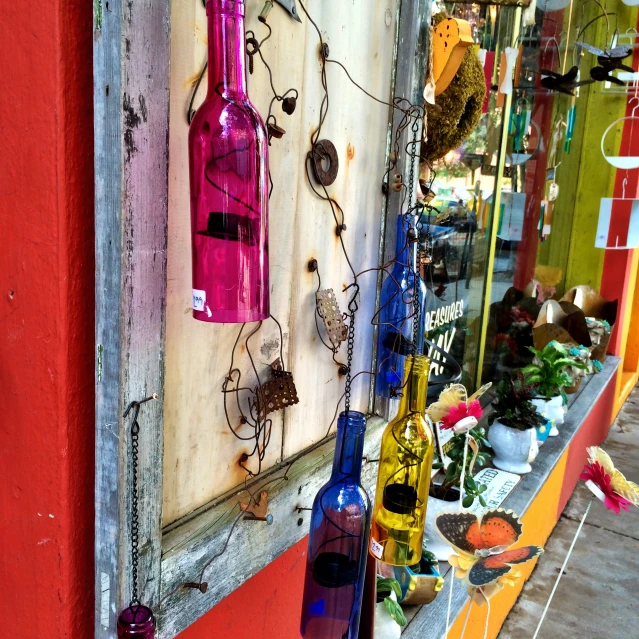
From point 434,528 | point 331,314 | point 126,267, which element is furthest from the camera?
point 434,528

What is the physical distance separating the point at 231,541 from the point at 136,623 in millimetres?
216

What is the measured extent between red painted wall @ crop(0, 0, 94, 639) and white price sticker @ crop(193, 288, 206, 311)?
12cm

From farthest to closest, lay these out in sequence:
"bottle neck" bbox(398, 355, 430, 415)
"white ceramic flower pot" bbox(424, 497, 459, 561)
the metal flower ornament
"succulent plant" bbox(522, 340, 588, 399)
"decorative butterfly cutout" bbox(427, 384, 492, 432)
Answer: "succulent plant" bbox(522, 340, 588, 399) → "white ceramic flower pot" bbox(424, 497, 459, 561) → "decorative butterfly cutout" bbox(427, 384, 492, 432) → the metal flower ornament → "bottle neck" bbox(398, 355, 430, 415)

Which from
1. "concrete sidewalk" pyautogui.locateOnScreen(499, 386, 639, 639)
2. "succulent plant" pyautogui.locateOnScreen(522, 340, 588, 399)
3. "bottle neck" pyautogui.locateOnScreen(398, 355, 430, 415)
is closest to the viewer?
"bottle neck" pyautogui.locateOnScreen(398, 355, 430, 415)

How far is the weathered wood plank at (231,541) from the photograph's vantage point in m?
0.80

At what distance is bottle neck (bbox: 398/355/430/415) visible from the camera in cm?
103

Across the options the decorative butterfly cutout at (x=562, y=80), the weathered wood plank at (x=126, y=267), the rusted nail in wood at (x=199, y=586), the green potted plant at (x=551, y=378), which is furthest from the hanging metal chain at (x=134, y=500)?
the decorative butterfly cutout at (x=562, y=80)

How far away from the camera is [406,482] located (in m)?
1.21

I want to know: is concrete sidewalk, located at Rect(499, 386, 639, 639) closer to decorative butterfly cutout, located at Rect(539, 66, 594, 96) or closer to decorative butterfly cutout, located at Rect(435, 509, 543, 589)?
decorative butterfly cutout, located at Rect(435, 509, 543, 589)

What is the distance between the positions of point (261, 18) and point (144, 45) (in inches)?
9.8

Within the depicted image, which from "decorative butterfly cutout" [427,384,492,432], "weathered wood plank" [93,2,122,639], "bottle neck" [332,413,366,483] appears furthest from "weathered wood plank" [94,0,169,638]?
"decorative butterfly cutout" [427,384,492,432]

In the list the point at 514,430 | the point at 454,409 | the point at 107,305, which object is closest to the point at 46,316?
the point at 107,305

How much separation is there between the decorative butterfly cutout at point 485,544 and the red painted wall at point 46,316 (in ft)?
2.00

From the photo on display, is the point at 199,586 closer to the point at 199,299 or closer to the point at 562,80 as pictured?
the point at 199,299
